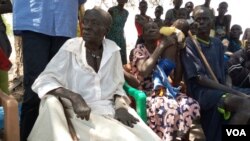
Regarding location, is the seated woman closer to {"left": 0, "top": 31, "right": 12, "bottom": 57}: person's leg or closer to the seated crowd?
the seated crowd

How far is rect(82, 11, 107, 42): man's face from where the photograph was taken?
2.93 m

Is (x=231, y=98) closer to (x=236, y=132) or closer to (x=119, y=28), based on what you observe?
(x=236, y=132)

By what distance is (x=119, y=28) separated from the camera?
576 centimetres

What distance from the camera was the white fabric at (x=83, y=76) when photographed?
2879 mm

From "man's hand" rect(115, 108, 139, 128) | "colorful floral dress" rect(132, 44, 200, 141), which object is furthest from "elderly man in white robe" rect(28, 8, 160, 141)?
"colorful floral dress" rect(132, 44, 200, 141)

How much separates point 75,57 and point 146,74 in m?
0.95

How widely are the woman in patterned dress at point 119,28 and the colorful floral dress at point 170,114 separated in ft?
6.38

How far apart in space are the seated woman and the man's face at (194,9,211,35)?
257 millimetres

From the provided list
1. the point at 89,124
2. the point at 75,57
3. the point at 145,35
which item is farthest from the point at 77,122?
the point at 145,35

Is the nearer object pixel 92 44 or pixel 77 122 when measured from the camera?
pixel 77 122

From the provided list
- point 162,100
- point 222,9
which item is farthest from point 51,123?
point 222,9

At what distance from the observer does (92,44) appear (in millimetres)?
3062

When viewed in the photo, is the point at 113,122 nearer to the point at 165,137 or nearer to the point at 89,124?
the point at 89,124

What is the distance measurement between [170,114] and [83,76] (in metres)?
0.92
